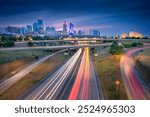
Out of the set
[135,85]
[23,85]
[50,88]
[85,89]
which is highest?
[135,85]

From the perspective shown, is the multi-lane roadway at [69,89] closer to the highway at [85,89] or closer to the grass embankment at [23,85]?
the highway at [85,89]

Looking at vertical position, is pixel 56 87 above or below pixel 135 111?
below

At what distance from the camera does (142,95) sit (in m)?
22.0

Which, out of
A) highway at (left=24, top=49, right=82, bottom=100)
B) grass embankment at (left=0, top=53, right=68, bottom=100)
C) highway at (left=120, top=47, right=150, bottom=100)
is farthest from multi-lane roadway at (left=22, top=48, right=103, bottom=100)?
highway at (left=120, top=47, right=150, bottom=100)

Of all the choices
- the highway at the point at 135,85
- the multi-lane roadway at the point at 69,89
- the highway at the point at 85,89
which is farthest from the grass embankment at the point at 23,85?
the highway at the point at 135,85

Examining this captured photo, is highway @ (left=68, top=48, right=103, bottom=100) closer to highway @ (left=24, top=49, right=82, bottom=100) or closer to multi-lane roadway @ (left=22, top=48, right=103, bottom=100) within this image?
multi-lane roadway @ (left=22, top=48, right=103, bottom=100)

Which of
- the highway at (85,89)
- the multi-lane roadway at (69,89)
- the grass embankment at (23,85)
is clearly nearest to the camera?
the highway at (85,89)

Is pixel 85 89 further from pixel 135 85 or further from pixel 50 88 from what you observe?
pixel 135 85

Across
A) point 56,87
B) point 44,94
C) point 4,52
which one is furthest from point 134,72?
point 4,52

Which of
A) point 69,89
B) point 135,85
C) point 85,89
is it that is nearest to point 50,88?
point 69,89

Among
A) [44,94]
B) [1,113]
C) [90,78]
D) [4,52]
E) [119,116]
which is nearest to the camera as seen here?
[119,116]

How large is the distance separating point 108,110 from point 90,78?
58.2ft

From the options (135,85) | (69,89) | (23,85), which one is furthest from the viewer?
(23,85)

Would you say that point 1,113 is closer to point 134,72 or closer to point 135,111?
point 135,111
